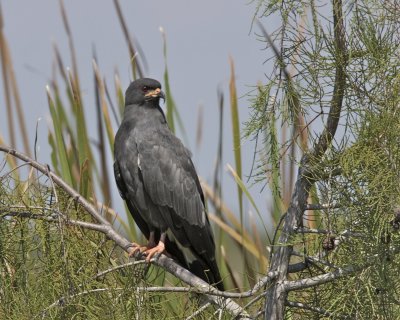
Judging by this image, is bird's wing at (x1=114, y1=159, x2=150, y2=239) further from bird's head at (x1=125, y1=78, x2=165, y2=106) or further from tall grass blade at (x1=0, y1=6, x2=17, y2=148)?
tall grass blade at (x1=0, y1=6, x2=17, y2=148)

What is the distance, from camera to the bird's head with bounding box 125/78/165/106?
5.61 meters

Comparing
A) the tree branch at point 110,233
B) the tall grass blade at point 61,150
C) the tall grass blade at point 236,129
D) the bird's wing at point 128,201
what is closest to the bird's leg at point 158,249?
the bird's wing at point 128,201

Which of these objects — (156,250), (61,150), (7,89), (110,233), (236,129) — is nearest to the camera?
(110,233)

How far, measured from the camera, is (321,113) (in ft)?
11.4

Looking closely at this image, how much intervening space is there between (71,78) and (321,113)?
8.71 ft

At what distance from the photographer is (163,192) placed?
17.2ft

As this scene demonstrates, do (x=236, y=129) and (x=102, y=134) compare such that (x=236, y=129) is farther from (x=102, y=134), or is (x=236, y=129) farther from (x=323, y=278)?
(x=323, y=278)

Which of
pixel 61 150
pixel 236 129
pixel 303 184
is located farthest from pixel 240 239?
pixel 303 184

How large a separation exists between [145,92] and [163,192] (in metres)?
0.75

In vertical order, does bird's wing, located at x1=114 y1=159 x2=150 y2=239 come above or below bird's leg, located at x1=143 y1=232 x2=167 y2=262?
above

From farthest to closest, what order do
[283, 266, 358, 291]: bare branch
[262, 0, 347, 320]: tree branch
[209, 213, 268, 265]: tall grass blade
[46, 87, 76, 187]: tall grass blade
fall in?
[209, 213, 268, 265]: tall grass blade → [46, 87, 76, 187]: tall grass blade → [262, 0, 347, 320]: tree branch → [283, 266, 358, 291]: bare branch

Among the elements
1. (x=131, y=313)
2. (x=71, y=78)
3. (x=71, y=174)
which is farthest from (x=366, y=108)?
(x=71, y=78)

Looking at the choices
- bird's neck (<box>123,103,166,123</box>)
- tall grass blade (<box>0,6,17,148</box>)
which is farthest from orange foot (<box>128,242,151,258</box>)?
tall grass blade (<box>0,6,17,148</box>)

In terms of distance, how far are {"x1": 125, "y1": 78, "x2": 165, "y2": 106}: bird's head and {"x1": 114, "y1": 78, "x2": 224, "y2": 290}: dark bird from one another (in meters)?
0.20
